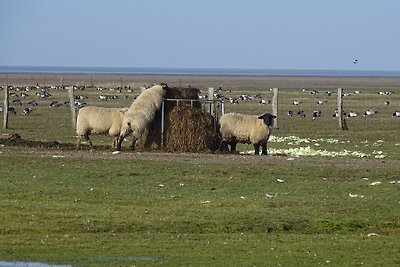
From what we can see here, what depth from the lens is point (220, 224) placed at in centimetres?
2064

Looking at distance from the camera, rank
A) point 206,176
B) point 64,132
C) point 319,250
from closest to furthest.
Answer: point 319,250
point 206,176
point 64,132

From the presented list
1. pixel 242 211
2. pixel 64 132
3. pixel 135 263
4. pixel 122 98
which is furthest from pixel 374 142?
pixel 122 98

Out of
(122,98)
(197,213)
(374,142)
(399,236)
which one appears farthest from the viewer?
(122,98)

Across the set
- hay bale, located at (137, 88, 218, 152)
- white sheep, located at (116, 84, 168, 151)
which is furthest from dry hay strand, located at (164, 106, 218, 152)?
white sheep, located at (116, 84, 168, 151)

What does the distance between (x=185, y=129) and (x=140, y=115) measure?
4.98 ft

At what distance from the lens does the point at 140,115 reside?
35.6 m

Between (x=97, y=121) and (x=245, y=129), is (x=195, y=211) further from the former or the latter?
(x=97, y=121)

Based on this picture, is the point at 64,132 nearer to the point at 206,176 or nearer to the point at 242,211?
the point at 206,176

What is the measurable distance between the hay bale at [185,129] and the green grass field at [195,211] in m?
1.87

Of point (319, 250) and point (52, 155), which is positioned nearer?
point (319, 250)

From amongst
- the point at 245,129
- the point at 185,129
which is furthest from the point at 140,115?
the point at 245,129

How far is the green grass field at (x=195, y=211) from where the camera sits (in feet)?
57.9

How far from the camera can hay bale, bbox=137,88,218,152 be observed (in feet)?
116

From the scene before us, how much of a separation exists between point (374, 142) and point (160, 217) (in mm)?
24193
